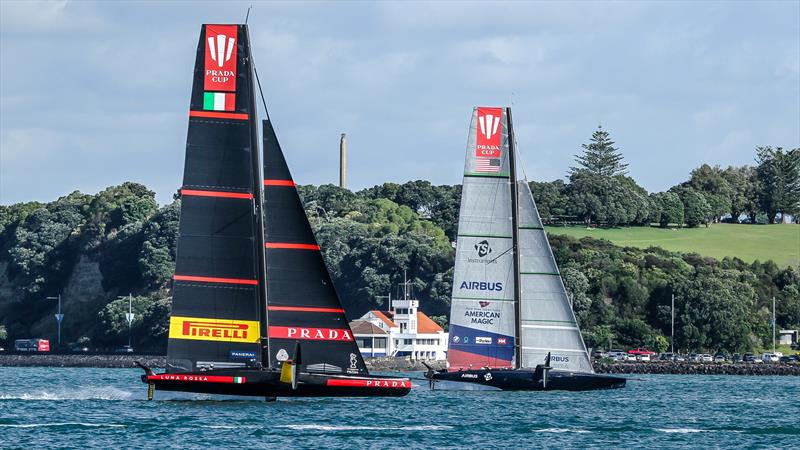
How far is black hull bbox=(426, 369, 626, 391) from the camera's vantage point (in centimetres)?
6406

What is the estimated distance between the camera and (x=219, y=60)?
2008 inches

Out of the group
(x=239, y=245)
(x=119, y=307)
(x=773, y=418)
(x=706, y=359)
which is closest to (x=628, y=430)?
(x=773, y=418)

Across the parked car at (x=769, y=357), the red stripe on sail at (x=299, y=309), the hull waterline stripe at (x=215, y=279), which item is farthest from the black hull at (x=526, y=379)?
the parked car at (x=769, y=357)

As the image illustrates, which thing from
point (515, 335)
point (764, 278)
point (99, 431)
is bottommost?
point (99, 431)

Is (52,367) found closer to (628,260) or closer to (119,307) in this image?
(119,307)

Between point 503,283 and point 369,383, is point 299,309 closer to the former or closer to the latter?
point 369,383

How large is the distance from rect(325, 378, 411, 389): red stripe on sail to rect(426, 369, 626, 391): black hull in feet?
38.0

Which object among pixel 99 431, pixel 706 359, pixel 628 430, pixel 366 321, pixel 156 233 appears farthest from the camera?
pixel 156 233

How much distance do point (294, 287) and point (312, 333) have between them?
1.69 meters

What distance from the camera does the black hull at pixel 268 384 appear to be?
50.4m

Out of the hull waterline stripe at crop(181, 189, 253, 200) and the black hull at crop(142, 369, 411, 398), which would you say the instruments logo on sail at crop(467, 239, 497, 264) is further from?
the hull waterline stripe at crop(181, 189, 253, 200)

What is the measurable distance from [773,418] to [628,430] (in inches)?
413

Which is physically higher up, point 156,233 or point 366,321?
point 156,233

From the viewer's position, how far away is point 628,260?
149 meters
